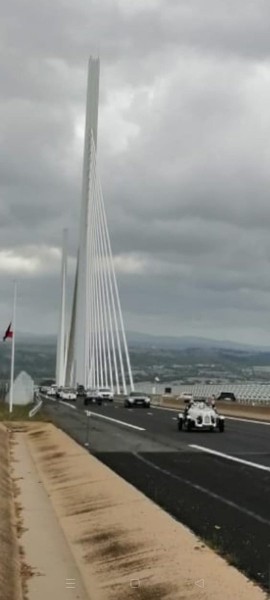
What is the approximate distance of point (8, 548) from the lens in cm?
1165

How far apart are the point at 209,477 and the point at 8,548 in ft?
28.0

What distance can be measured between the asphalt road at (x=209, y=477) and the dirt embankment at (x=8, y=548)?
2.39m

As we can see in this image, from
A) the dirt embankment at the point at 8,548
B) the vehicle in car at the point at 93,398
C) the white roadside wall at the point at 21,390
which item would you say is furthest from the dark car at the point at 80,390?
the dirt embankment at the point at 8,548

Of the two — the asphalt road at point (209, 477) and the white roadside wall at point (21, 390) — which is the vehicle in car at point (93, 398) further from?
the asphalt road at point (209, 477)

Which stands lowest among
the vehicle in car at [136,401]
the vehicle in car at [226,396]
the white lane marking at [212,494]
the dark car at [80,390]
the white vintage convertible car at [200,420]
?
the white lane marking at [212,494]

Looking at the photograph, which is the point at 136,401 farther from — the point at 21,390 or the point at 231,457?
the point at 231,457

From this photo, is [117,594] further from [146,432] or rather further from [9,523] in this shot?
[146,432]

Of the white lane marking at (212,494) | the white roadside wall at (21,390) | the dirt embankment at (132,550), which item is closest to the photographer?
the dirt embankment at (132,550)

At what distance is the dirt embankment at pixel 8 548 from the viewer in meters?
9.47

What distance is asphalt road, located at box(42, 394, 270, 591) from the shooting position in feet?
38.4

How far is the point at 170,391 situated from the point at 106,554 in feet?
321

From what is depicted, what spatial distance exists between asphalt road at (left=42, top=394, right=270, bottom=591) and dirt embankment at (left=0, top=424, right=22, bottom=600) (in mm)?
2386

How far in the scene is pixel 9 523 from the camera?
45.4ft

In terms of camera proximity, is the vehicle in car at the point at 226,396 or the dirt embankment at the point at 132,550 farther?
the vehicle in car at the point at 226,396
